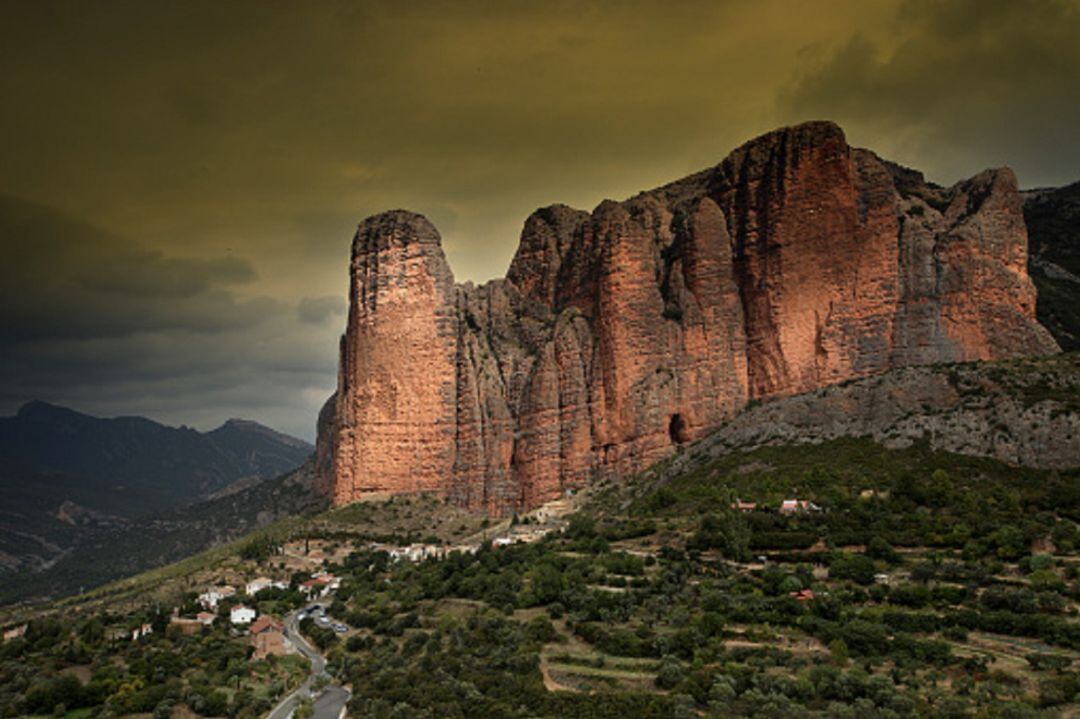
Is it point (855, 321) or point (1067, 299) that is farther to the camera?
point (1067, 299)

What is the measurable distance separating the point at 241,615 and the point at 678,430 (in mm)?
41534

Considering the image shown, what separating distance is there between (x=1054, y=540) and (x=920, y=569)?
8.06 metres

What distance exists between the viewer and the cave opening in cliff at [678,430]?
3090 inches

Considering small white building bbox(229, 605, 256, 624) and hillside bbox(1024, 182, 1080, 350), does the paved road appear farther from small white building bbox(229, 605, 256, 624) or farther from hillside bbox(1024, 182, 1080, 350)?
hillside bbox(1024, 182, 1080, 350)

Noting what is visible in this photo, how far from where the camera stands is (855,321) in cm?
7450

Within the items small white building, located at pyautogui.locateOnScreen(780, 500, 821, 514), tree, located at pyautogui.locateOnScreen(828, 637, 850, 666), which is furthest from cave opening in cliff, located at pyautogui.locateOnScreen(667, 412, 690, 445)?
tree, located at pyautogui.locateOnScreen(828, 637, 850, 666)

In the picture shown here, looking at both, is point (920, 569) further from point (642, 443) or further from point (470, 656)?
point (642, 443)

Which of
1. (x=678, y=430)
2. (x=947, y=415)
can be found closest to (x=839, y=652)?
(x=947, y=415)

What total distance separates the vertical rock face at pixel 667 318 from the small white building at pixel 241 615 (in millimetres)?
23164

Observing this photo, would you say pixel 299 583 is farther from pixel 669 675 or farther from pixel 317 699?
pixel 669 675

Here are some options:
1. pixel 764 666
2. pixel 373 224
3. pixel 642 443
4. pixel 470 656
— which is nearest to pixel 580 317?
pixel 642 443

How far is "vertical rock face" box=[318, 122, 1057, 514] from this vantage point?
73.7m

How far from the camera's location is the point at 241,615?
60.5 metres

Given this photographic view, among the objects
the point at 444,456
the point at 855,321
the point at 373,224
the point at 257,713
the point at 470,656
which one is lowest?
the point at 257,713
